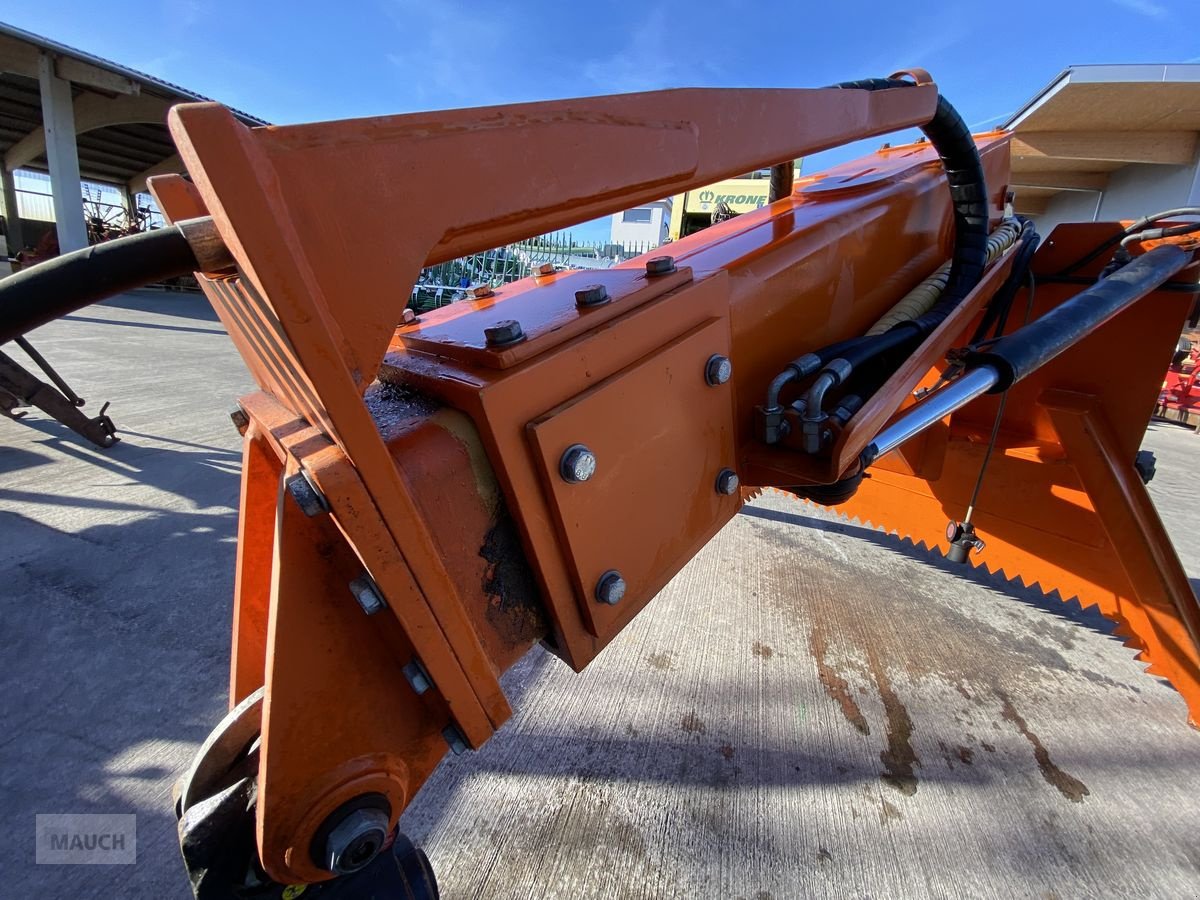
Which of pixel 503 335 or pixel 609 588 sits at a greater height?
pixel 503 335

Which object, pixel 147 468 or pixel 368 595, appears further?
pixel 147 468

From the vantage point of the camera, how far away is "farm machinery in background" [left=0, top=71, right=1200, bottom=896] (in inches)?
21.4

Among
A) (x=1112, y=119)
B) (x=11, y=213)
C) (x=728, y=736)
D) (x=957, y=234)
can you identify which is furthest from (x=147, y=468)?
(x=11, y=213)

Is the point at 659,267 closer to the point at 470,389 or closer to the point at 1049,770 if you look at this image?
the point at 470,389

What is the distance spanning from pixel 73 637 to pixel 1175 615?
3.95m

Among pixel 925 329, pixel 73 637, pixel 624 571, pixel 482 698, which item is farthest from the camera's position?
pixel 73 637

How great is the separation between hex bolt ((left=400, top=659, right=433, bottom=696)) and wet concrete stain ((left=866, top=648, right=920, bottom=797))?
167 centimetres

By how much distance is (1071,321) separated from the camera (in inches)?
51.0

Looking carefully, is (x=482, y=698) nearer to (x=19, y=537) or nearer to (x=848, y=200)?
(x=848, y=200)

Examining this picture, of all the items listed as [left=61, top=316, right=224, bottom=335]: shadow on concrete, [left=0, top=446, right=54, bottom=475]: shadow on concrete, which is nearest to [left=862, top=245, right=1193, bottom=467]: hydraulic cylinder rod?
[left=0, top=446, right=54, bottom=475]: shadow on concrete

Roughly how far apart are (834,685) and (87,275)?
7.71 feet

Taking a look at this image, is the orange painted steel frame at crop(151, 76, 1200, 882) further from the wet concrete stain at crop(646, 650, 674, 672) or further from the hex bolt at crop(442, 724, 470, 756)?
the wet concrete stain at crop(646, 650, 674, 672)

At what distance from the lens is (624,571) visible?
0.88m

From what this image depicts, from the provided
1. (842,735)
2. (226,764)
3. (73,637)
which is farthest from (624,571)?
(73,637)
